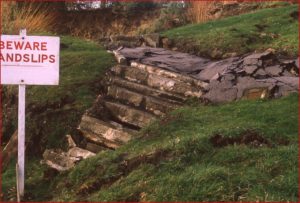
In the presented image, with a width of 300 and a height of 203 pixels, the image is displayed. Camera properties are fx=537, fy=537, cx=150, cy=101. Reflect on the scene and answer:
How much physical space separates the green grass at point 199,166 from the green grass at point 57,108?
2.77 feet

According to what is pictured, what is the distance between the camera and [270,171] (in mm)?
5219

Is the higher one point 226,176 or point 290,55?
point 290,55

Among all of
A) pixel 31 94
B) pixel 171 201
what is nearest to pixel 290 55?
pixel 31 94

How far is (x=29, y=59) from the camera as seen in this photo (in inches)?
231

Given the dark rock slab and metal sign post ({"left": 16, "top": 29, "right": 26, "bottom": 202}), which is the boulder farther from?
metal sign post ({"left": 16, "top": 29, "right": 26, "bottom": 202})

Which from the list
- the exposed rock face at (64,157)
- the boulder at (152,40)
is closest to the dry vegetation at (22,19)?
the boulder at (152,40)

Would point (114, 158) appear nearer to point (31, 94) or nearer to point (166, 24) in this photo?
point (31, 94)

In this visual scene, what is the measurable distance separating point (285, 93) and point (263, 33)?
417cm

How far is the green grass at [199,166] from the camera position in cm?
494

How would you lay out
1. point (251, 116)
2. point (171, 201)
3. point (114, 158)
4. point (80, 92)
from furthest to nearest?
point (80, 92) < point (251, 116) < point (114, 158) < point (171, 201)

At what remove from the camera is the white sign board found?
584 centimetres

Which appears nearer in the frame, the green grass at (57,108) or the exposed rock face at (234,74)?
the green grass at (57,108)

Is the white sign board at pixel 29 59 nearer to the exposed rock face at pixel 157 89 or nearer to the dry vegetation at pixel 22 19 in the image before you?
the exposed rock face at pixel 157 89

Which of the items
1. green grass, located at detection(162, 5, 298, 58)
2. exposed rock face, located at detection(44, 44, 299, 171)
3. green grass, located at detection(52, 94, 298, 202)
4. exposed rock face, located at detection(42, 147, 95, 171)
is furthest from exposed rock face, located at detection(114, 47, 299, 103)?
exposed rock face, located at detection(42, 147, 95, 171)
